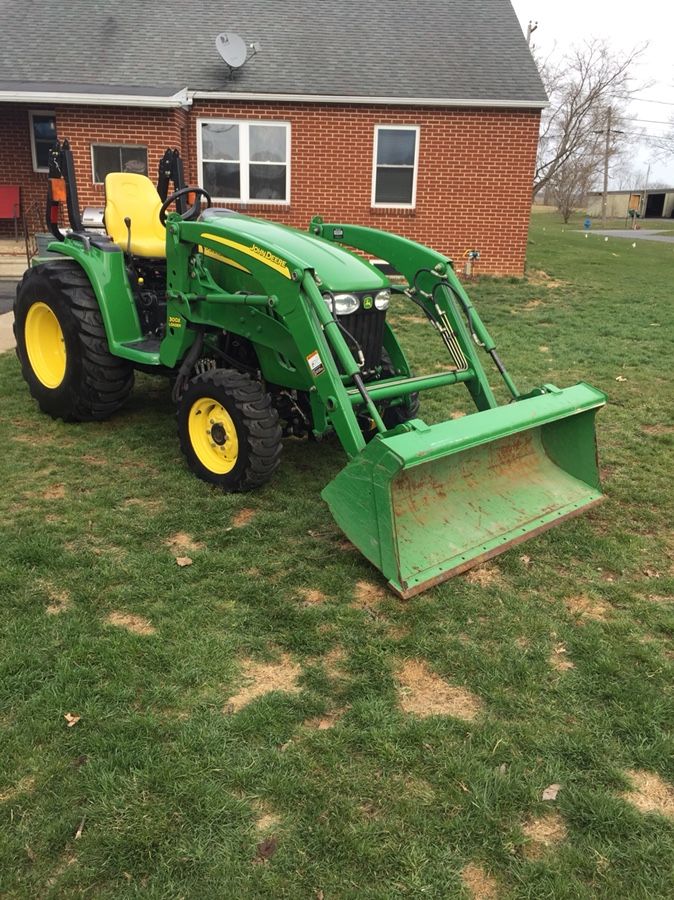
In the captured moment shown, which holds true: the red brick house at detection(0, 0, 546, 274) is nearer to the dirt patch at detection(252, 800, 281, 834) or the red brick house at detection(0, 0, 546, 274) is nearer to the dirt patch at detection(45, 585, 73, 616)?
the dirt patch at detection(45, 585, 73, 616)

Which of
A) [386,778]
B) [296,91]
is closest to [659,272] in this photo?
[296,91]

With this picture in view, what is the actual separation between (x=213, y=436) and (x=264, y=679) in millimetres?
1905

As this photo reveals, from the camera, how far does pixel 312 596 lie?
3.32m

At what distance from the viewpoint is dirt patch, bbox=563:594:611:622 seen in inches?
128

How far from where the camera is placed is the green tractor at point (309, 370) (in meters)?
3.43

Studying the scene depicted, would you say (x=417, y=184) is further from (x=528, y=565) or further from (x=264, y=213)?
(x=528, y=565)

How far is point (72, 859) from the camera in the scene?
6.60 ft

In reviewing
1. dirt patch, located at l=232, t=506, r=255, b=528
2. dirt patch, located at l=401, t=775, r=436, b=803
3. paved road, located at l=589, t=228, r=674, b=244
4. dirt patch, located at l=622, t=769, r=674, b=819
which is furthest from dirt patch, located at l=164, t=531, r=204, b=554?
paved road, located at l=589, t=228, r=674, b=244

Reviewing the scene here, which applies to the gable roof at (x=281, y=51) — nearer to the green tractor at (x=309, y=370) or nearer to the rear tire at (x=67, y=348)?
the rear tire at (x=67, y=348)

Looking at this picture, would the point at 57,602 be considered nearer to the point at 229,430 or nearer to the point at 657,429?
the point at 229,430

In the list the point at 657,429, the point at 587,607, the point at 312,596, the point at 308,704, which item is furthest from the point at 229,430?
the point at 657,429

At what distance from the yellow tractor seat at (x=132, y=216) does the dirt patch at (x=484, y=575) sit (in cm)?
332

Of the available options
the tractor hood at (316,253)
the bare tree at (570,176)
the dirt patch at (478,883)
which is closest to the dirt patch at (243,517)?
the tractor hood at (316,253)

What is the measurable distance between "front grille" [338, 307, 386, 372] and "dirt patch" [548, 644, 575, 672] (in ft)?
6.43
